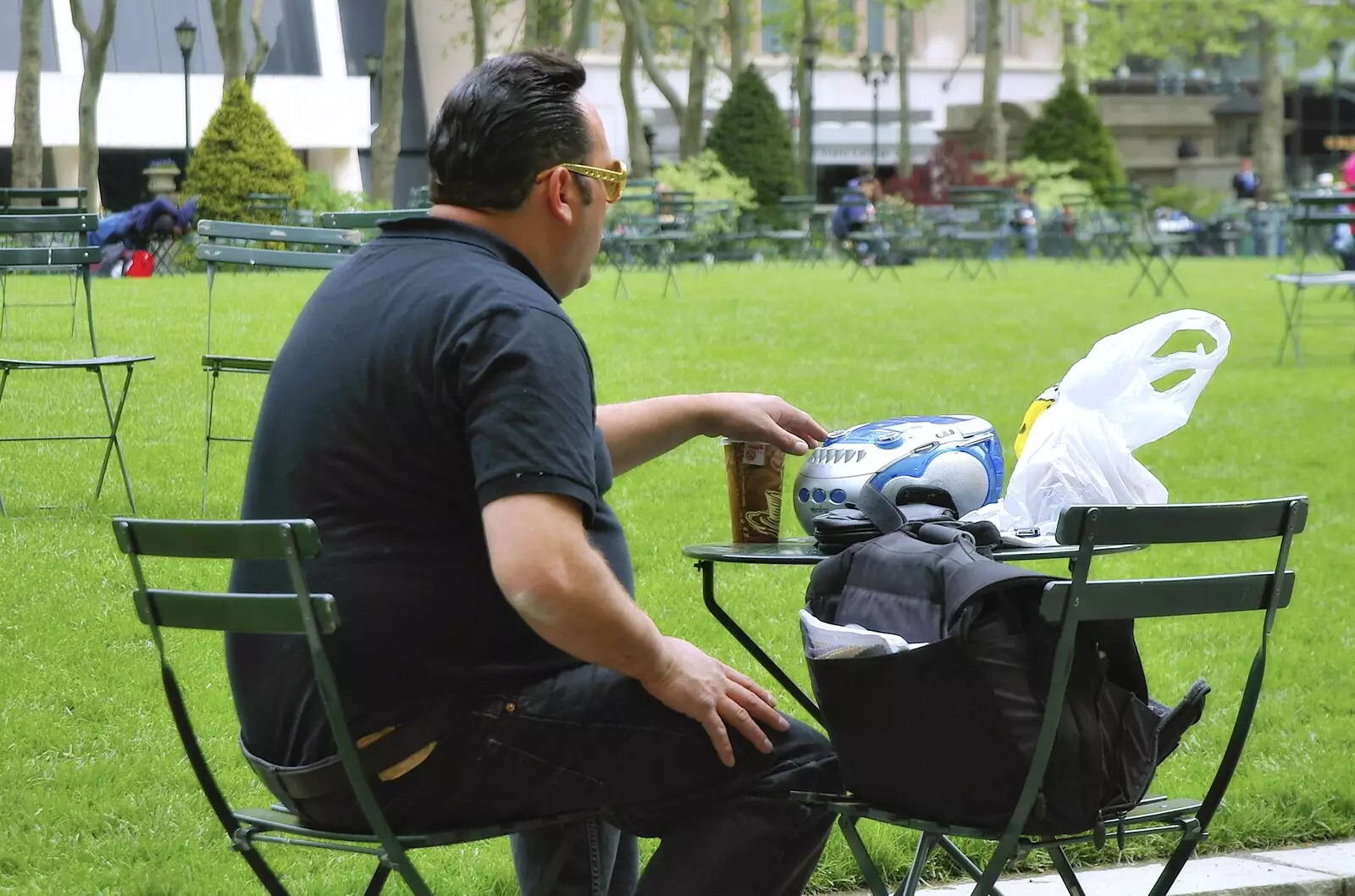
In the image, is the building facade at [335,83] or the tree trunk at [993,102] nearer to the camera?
the tree trunk at [993,102]

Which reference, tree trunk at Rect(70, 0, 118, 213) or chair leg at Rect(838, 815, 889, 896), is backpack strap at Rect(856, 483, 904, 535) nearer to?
chair leg at Rect(838, 815, 889, 896)

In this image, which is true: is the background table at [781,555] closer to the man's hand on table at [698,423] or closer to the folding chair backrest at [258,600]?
the man's hand on table at [698,423]

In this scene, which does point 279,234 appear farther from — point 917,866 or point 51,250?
point 917,866

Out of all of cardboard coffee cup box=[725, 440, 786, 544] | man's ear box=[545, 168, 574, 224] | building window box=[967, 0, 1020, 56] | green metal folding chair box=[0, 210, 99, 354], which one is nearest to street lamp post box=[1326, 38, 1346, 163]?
building window box=[967, 0, 1020, 56]

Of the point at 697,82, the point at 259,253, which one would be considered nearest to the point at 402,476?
the point at 259,253

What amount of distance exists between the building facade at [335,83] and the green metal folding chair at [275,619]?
39836 mm

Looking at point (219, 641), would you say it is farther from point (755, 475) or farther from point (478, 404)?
point (478, 404)

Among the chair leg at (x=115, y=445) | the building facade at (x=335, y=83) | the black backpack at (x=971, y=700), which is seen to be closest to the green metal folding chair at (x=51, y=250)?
the chair leg at (x=115, y=445)

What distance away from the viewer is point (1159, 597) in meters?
2.69

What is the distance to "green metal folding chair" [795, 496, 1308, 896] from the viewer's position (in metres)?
2.60

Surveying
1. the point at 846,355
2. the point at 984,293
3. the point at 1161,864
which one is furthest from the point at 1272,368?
the point at 1161,864

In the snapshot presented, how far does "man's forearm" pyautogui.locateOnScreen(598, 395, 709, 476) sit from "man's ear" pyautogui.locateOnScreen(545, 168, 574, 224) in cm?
71

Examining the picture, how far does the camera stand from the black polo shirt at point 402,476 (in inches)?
104

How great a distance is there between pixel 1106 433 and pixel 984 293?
1869 cm
